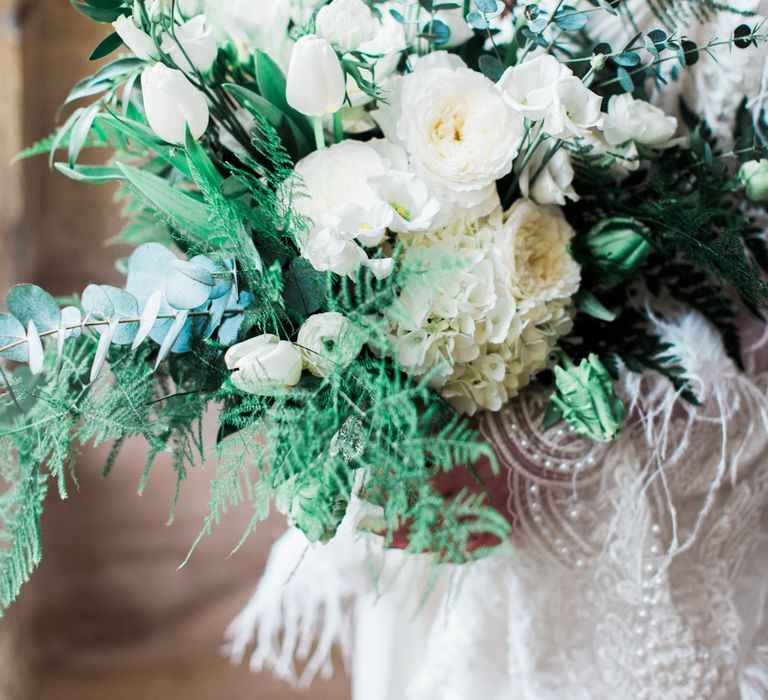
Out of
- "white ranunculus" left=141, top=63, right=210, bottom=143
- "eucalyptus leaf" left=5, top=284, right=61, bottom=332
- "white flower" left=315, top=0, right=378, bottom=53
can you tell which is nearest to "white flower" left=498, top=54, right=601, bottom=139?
"white flower" left=315, top=0, right=378, bottom=53

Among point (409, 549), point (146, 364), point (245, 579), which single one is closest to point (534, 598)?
point (409, 549)

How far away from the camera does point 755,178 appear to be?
1.82ft

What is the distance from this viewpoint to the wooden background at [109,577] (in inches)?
52.4

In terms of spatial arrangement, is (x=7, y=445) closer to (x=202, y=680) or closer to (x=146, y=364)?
(x=146, y=364)

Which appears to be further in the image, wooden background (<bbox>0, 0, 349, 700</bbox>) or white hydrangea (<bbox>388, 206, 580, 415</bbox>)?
wooden background (<bbox>0, 0, 349, 700</bbox>)

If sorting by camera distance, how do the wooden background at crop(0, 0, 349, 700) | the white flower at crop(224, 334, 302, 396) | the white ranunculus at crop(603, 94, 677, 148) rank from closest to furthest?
the white flower at crop(224, 334, 302, 396) → the white ranunculus at crop(603, 94, 677, 148) → the wooden background at crop(0, 0, 349, 700)

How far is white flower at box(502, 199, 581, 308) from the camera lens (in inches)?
21.3

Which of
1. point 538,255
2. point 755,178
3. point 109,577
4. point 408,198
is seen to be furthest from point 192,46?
point 109,577

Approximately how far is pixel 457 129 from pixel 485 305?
0.13 m

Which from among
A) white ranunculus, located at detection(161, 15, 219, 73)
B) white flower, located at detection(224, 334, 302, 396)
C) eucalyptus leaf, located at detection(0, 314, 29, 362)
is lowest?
eucalyptus leaf, located at detection(0, 314, 29, 362)

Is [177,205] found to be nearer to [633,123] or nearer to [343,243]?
[343,243]

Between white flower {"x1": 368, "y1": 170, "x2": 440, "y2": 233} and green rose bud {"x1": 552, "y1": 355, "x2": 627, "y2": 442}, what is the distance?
16cm

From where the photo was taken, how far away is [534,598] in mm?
705

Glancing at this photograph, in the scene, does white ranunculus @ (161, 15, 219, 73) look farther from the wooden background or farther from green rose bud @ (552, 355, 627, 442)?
the wooden background
